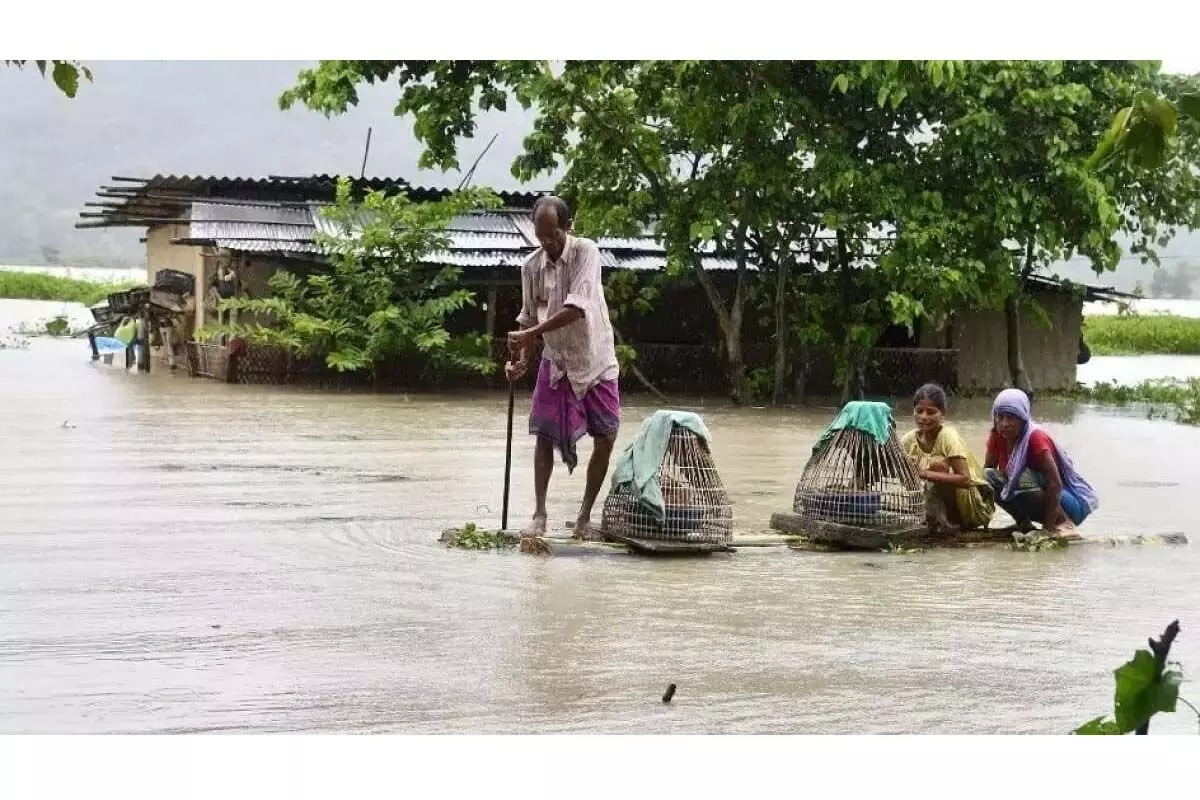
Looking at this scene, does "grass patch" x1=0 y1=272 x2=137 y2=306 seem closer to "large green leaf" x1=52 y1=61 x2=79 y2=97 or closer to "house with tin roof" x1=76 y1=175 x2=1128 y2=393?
"house with tin roof" x1=76 y1=175 x2=1128 y2=393

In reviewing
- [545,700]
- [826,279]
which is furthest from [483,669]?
[826,279]

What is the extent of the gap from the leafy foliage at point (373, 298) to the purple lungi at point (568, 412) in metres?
8.30

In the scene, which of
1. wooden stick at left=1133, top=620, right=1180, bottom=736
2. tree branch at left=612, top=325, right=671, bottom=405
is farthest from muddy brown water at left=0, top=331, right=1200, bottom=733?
tree branch at left=612, top=325, right=671, bottom=405

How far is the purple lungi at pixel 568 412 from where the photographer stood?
17.2 ft

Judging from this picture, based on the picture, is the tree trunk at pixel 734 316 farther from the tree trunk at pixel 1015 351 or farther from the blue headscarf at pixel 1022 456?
the blue headscarf at pixel 1022 456

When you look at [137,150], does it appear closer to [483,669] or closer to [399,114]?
[399,114]

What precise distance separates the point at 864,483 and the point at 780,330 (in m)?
8.20

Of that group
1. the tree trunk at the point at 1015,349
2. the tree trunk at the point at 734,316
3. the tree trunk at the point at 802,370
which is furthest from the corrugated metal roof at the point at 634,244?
the tree trunk at the point at 1015,349

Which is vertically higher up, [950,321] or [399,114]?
[399,114]

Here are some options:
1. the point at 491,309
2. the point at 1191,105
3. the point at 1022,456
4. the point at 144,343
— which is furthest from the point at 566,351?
the point at 144,343

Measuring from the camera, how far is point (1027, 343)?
15359 millimetres

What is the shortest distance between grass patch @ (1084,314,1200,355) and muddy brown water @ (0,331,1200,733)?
8.17 m
